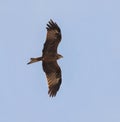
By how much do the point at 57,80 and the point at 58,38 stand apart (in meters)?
2.33

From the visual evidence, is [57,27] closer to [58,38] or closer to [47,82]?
[58,38]

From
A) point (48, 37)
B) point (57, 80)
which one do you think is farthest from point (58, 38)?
point (57, 80)

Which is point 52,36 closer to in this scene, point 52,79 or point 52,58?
point 52,58

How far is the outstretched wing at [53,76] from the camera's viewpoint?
27812 millimetres

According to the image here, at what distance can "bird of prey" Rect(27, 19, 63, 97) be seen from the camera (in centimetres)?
2689

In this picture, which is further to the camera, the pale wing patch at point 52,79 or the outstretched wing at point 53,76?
the pale wing patch at point 52,79

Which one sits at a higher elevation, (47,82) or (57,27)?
(57,27)

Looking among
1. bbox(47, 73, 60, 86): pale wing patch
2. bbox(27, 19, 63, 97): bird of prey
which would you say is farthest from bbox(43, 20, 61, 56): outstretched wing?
bbox(47, 73, 60, 86): pale wing patch

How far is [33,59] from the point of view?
2666 cm

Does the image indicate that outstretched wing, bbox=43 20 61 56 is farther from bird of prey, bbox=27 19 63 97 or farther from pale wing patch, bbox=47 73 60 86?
pale wing patch, bbox=47 73 60 86

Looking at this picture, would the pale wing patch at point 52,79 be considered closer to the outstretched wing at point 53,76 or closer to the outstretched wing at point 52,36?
the outstretched wing at point 53,76

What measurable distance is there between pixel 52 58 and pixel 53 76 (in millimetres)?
1159

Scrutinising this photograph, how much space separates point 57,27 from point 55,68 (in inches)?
86.4

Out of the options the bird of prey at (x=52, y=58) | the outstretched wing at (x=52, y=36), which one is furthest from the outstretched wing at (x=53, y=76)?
the outstretched wing at (x=52, y=36)
